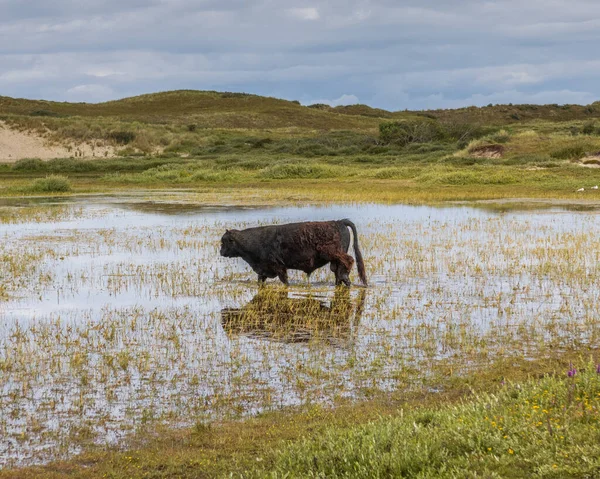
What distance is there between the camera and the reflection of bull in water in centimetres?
1250

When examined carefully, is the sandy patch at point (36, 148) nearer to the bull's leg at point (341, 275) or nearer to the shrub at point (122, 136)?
the shrub at point (122, 136)

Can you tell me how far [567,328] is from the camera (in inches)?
488

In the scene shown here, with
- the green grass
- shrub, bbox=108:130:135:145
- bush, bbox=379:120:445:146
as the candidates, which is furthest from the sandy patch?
the green grass

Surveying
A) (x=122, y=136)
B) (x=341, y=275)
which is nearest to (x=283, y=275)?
(x=341, y=275)

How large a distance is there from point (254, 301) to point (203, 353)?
389 cm

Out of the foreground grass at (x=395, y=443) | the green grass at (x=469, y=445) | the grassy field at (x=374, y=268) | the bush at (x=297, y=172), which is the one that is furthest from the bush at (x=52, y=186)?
the green grass at (x=469, y=445)

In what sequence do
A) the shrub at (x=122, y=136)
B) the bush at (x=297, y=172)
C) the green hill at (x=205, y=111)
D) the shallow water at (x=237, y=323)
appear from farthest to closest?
the green hill at (x=205, y=111)
the shrub at (x=122, y=136)
the bush at (x=297, y=172)
the shallow water at (x=237, y=323)

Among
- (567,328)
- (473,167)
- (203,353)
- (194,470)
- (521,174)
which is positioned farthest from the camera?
(473,167)

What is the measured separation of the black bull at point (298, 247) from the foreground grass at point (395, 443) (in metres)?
7.50

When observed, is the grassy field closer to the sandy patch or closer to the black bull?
the sandy patch

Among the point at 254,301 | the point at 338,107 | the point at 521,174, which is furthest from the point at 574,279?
the point at 338,107

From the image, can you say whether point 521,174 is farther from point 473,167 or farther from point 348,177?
point 348,177

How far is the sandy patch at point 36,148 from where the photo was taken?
238 feet

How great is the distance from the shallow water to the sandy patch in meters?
50.7
